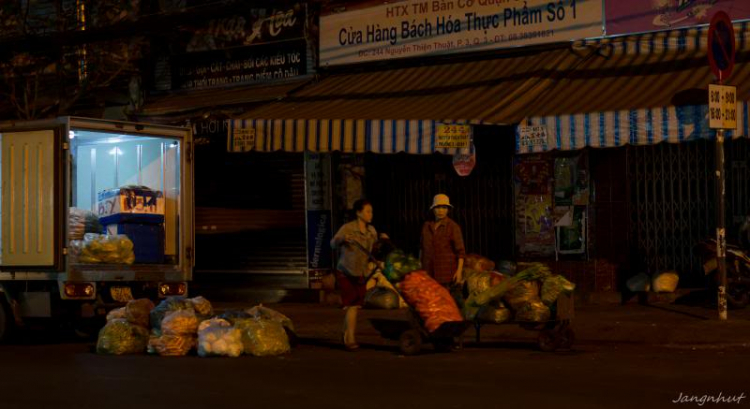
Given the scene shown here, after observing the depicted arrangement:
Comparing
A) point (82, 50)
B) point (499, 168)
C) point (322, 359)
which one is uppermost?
point (82, 50)

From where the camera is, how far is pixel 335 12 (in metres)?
17.3

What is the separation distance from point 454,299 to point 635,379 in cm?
295

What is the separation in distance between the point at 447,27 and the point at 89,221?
5715 mm

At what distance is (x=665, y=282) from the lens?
14.7 metres

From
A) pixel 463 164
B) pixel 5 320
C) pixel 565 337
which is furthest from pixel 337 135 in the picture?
pixel 5 320

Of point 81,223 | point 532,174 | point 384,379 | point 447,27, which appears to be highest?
point 447,27

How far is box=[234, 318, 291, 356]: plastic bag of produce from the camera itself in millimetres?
11664

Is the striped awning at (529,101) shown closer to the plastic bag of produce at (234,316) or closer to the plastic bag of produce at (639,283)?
the plastic bag of produce at (639,283)

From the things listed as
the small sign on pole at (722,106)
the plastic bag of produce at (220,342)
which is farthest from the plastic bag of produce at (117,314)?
the small sign on pole at (722,106)

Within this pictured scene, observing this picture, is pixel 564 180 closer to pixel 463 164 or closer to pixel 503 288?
pixel 463 164

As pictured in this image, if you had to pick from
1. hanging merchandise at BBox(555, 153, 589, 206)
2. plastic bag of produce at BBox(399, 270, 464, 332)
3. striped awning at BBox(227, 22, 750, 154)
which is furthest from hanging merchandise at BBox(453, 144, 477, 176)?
plastic bag of produce at BBox(399, 270, 464, 332)

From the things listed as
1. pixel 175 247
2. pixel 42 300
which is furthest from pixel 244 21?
pixel 42 300

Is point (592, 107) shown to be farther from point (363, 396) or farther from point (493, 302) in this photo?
point (363, 396)

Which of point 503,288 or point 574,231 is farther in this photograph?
point 574,231
